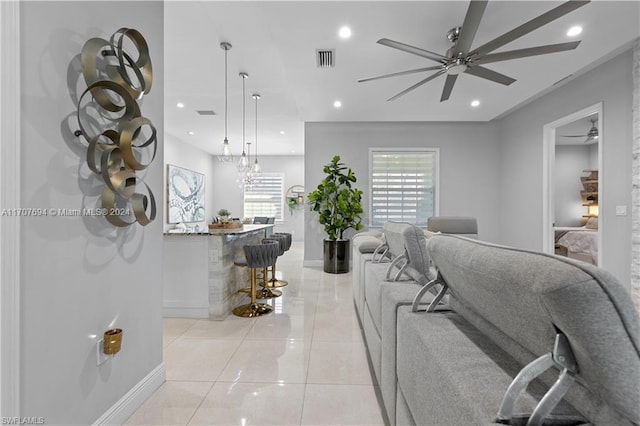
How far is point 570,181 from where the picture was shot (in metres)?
7.10

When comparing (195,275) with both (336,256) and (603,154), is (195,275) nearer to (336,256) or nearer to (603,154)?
(336,256)

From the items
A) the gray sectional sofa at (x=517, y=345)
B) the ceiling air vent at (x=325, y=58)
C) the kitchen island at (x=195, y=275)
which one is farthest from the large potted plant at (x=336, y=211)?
the gray sectional sofa at (x=517, y=345)

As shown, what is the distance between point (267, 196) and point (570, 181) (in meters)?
8.44

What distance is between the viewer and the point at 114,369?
5.09 feet

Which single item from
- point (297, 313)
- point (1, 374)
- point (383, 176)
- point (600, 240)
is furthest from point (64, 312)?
point (383, 176)

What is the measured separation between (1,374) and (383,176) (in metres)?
5.79

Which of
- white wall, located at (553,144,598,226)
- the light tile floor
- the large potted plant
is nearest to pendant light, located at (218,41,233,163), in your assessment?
the large potted plant

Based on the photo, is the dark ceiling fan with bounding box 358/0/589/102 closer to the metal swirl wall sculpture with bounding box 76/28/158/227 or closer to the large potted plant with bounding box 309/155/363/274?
the metal swirl wall sculpture with bounding box 76/28/158/227

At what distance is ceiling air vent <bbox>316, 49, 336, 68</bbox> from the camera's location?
3.18m

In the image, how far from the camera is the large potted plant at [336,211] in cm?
536

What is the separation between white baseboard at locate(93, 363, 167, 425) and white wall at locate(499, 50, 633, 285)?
407 cm

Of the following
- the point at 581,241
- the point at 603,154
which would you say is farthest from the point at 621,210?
the point at 581,241

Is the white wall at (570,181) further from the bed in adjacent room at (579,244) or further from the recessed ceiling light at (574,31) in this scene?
the recessed ceiling light at (574,31)

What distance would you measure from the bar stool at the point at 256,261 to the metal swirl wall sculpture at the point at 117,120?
1.41 m
